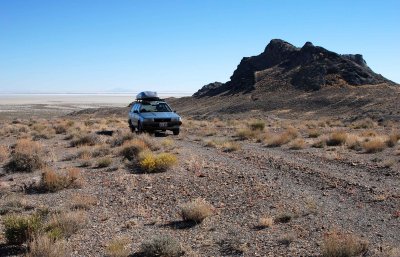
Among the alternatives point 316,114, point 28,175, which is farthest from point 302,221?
point 316,114

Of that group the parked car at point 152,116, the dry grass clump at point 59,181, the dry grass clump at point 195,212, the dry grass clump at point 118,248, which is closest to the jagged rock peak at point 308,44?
the parked car at point 152,116

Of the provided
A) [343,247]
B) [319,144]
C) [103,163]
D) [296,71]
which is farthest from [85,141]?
[296,71]

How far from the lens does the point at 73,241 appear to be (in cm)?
732

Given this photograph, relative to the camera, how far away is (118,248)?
6762 millimetres

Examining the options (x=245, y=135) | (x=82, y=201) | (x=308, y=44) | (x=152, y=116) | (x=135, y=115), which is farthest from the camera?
(x=308, y=44)

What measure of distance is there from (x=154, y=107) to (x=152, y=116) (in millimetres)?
1694

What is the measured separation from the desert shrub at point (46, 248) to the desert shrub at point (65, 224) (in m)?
0.39

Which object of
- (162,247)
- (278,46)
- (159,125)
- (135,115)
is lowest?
(162,247)

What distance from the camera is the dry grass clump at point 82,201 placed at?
9367 mm

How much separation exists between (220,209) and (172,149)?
8850 millimetres

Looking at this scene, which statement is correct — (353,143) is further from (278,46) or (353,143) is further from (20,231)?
(278,46)

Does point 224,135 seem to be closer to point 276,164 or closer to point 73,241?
point 276,164

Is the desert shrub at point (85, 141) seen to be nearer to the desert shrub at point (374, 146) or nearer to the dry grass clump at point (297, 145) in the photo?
the dry grass clump at point (297, 145)

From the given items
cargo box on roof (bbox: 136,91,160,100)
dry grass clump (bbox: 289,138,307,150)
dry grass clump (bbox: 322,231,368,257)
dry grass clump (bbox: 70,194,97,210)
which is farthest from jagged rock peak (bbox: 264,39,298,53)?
dry grass clump (bbox: 322,231,368,257)
